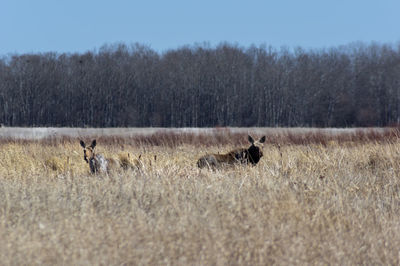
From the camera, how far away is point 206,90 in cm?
5797

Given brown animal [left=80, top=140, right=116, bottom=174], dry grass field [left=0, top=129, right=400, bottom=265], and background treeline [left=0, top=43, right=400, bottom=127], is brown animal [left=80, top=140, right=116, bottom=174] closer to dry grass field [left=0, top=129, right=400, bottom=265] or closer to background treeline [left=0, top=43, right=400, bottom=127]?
dry grass field [left=0, top=129, right=400, bottom=265]

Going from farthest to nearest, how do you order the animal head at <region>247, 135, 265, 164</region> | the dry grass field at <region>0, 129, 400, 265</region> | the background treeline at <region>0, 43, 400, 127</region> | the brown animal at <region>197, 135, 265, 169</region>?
1. the background treeline at <region>0, 43, 400, 127</region>
2. the animal head at <region>247, 135, 265, 164</region>
3. the brown animal at <region>197, 135, 265, 169</region>
4. the dry grass field at <region>0, 129, 400, 265</region>

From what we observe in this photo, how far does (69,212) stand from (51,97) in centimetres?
5621

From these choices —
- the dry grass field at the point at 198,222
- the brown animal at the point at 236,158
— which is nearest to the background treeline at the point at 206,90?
the brown animal at the point at 236,158

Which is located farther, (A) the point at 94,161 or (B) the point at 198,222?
(A) the point at 94,161

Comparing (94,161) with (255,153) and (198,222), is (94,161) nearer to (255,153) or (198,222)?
(255,153)

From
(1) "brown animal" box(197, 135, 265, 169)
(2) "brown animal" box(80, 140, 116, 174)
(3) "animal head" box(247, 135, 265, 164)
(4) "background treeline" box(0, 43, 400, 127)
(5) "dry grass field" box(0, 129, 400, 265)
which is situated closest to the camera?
(5) "dry grass field" box(0, 129, 400, 265)

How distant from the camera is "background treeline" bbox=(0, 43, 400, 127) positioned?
184ft

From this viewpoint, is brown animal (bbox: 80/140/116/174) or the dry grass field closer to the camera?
the dry grass field

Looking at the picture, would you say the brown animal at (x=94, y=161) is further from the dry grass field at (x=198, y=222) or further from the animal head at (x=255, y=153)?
the animal head at (x=255, y=153)

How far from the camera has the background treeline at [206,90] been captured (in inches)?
2203

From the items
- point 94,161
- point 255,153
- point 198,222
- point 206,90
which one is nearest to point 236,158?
point 255,153

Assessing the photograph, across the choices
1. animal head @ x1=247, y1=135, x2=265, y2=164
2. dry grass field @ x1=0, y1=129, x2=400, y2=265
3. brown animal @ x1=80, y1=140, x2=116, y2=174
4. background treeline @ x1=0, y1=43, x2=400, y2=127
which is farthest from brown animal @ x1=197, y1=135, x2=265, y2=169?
background treeline @ x1=0, y1=43, x2=400, y2=127

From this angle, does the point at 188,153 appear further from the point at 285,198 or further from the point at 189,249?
the point at 189,249
